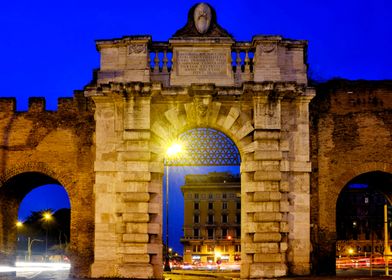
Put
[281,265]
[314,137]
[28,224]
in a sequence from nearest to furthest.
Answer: [281,265] < [314,137] < [28,224]

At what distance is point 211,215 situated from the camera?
7956cm

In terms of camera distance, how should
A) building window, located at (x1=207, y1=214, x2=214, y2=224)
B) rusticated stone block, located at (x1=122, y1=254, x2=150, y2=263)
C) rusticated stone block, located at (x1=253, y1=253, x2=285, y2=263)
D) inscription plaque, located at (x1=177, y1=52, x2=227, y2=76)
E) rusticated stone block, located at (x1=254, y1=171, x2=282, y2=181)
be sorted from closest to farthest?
1. rusticated stone block, located at (x1=253, y1=253, x2=285, y2=263)
2. rusticated stone block, located at (x1=122, y1=254, x2=150, y2=263)
3. rusticated stone block, located at (x1=254, y1=171, x2=282, y2=181)
4. inscription plaque, located at (x1=177, y1=52, x2=227, y2=76)
5. building window, located at (x1=207, y1=214, x2=214, y2=224)

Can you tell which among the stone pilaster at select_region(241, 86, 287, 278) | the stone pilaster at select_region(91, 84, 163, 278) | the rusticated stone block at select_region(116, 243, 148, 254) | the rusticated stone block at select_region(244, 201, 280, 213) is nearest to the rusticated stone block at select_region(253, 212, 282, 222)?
the stone pilaster at select_region(241, 86, 287, 278)

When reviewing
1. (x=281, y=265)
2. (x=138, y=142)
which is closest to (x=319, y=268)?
(x=281, y=265)

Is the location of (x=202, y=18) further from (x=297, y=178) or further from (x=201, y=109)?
(x=297, y=178)

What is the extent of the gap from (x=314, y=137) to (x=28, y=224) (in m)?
53.8

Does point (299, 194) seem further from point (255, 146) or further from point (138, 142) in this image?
point (138, 142)

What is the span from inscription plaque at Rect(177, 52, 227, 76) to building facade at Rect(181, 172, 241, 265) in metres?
57.5

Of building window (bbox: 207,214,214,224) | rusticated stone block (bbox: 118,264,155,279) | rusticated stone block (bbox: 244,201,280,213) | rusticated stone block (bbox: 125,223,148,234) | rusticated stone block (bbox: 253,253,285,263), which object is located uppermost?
building window (bbox: 207,214,214,224)

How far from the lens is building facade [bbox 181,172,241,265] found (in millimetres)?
78375

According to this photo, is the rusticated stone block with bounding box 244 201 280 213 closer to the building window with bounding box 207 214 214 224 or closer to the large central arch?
the large central arch

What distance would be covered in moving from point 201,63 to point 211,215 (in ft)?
196

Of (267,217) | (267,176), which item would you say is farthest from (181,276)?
(267,176)

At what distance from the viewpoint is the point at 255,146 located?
2027 cm
